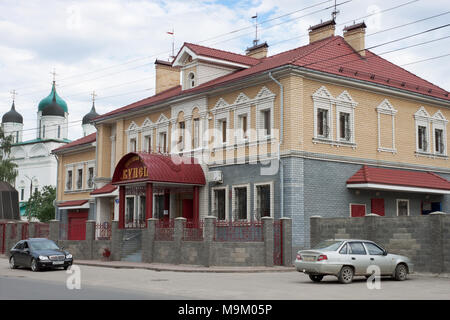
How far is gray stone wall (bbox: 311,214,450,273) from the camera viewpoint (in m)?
19.9

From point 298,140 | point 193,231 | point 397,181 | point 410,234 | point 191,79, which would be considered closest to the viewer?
point 410,234

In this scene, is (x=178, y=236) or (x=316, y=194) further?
(x=316, y=194)

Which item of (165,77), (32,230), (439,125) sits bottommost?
(32,230)

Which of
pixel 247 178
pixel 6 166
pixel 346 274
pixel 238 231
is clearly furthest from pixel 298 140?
pixel 6 166

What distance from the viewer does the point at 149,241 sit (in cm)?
2614

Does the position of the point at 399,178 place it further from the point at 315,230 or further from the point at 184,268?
the point at 184,268

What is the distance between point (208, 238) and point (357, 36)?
1411 cm

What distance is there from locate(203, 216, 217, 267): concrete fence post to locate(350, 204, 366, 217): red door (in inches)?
280

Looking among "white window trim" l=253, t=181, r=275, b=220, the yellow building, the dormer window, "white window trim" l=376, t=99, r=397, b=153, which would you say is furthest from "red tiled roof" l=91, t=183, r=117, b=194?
"white window trim" l=376, t=99, r=397, b=153

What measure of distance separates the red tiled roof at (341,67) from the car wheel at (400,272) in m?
10.4

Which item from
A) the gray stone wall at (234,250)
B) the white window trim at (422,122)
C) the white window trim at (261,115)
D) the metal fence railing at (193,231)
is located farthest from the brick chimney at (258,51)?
the gray stone wall at (234,250)

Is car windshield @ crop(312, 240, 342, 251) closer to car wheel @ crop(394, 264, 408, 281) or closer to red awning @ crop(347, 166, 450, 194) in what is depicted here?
car wheel @ crop(394, 264, 408, 281)

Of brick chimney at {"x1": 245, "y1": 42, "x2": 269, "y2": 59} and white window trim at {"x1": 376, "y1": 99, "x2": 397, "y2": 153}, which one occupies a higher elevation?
brick chimney at {"x1": 245, "y1": 42, "x2": 269, "y2": 59}

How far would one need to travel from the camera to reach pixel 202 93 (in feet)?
97.4
